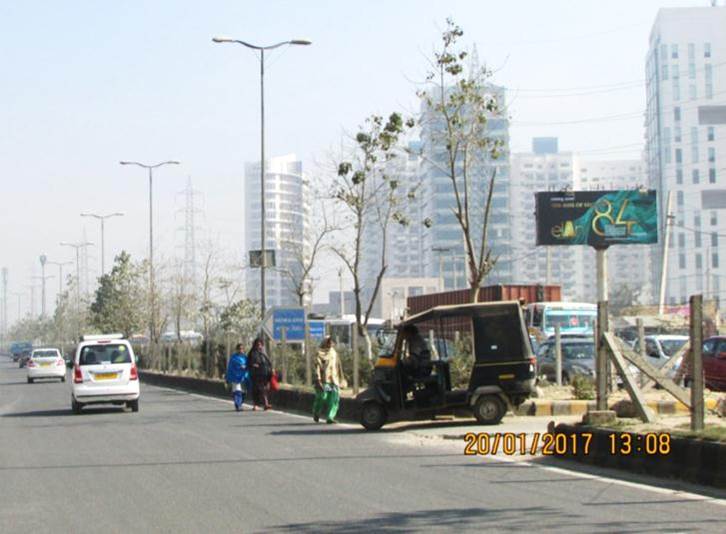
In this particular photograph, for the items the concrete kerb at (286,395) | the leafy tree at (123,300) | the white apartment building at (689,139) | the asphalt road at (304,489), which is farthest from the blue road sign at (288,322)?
the white apartment building at (689,139)

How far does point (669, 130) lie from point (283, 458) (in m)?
149

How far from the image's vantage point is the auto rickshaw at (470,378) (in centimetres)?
1950

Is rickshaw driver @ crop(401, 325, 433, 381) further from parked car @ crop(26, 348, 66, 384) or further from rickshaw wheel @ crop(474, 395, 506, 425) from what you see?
parked car @ crop(26, 348, 66, 384)

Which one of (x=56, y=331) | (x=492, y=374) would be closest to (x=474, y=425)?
(x=492, y=374)

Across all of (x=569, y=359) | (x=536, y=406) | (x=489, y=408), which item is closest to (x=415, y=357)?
(x=489, y=408)

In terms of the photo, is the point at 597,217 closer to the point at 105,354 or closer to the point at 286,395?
the point at 286,395

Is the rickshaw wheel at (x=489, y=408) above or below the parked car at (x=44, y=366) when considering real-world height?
above

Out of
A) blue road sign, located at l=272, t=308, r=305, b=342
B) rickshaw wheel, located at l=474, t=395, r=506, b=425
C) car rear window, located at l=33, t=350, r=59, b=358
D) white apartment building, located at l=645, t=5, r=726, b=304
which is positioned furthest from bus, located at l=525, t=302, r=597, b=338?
white apartment building, located at l=645, t=5, r=726, b=304

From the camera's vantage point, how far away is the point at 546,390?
2534cm

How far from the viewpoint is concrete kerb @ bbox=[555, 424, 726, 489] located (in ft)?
37.6

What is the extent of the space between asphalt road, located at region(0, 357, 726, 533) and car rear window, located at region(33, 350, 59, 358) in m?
35.8

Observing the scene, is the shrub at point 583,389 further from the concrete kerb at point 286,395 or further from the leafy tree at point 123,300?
the leafy tree at point 123,300

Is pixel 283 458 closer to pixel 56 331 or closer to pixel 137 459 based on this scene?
pixel 137 459

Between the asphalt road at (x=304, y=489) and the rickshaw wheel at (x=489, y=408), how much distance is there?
52.8 inches
